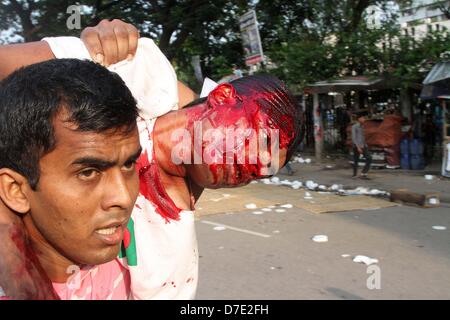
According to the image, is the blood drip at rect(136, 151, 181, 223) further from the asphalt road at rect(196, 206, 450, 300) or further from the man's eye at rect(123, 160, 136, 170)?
the asphalt road at rect(196, 206, 450, 300)

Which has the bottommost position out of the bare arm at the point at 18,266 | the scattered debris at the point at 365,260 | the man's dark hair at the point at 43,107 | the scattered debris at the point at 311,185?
the scattered debris at the point at 365,260

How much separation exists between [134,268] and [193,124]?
0.48 metres

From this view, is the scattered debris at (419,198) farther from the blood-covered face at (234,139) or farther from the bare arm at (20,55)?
the bare arm at (20,55)

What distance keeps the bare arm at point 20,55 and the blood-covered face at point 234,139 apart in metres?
0.47

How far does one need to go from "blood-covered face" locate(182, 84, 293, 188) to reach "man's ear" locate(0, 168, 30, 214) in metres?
0.63

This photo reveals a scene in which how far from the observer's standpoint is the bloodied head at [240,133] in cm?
153

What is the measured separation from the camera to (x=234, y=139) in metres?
1.53

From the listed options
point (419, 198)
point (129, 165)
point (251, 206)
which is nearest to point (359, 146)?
point (419, 198)

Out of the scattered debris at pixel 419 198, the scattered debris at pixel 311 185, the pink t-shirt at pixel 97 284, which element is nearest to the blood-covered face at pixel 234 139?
the pink t-shirt at pixel 97 284

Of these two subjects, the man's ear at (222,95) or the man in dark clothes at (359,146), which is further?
the man in dark clothes at (359,146)

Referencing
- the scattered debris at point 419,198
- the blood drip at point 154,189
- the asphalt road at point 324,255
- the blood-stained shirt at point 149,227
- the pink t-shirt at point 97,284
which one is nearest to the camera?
the pink t-shirt at point 97,284

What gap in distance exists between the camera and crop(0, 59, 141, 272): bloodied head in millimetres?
936

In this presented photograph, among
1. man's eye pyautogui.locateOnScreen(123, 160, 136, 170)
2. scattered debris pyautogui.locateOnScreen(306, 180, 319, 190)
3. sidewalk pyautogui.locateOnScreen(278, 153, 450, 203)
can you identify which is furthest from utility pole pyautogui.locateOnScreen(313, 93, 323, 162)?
man's eye pyautogui.locateOnScreen(123, 160, 136, 170)
